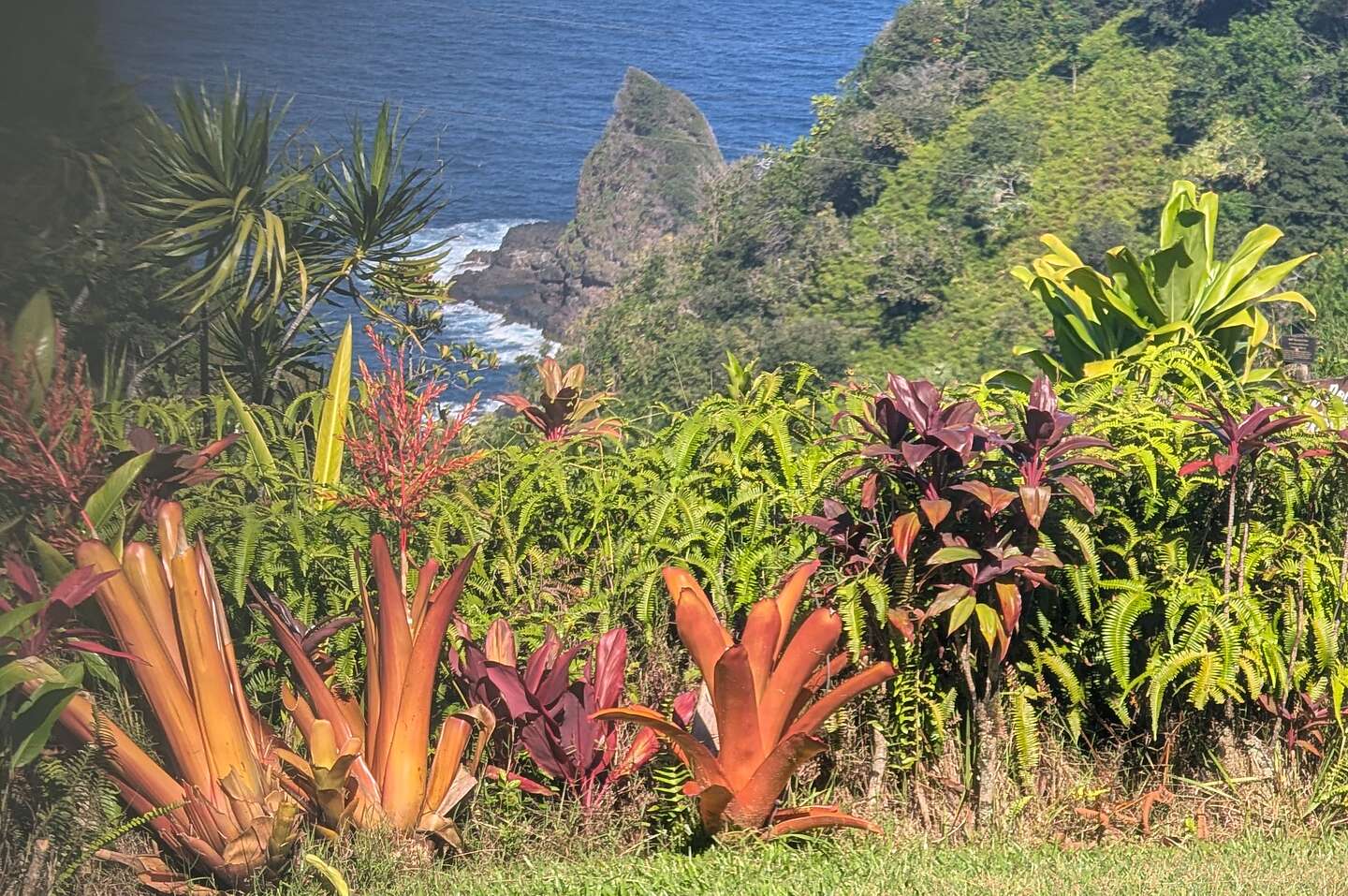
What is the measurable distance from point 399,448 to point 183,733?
2.25 feet

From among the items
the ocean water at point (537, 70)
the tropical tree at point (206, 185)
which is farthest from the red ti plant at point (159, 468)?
the ocean water at point (537, 70)

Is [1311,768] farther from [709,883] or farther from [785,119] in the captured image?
[785,119]

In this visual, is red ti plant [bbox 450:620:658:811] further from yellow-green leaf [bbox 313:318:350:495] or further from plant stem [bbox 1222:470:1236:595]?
plant stem [bbox 1222:470:1236:595]

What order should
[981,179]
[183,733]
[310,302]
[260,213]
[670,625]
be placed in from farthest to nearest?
1. [981,179]
2. [260,213]
3. [310,302]
4. [670,625]
5. [183,733]

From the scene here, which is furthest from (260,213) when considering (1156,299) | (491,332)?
(491,332)

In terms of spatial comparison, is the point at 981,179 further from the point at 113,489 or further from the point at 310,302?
the point at 113,489

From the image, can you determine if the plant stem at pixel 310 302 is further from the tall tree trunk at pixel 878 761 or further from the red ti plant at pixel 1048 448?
the red ti plant at pixel 1048 448

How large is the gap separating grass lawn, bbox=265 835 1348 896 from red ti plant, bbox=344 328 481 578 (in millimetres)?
620

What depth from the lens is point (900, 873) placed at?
2352mm

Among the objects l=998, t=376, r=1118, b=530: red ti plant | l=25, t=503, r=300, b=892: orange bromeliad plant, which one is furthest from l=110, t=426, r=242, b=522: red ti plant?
l=998, t=376, r=1118, b=530: red ti plant

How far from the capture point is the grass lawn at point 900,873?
226cm

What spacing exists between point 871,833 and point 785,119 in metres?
80.9

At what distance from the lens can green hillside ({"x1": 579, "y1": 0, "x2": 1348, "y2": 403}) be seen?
98.6 feet

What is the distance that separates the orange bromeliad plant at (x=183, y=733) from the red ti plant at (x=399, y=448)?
15.6 inches
